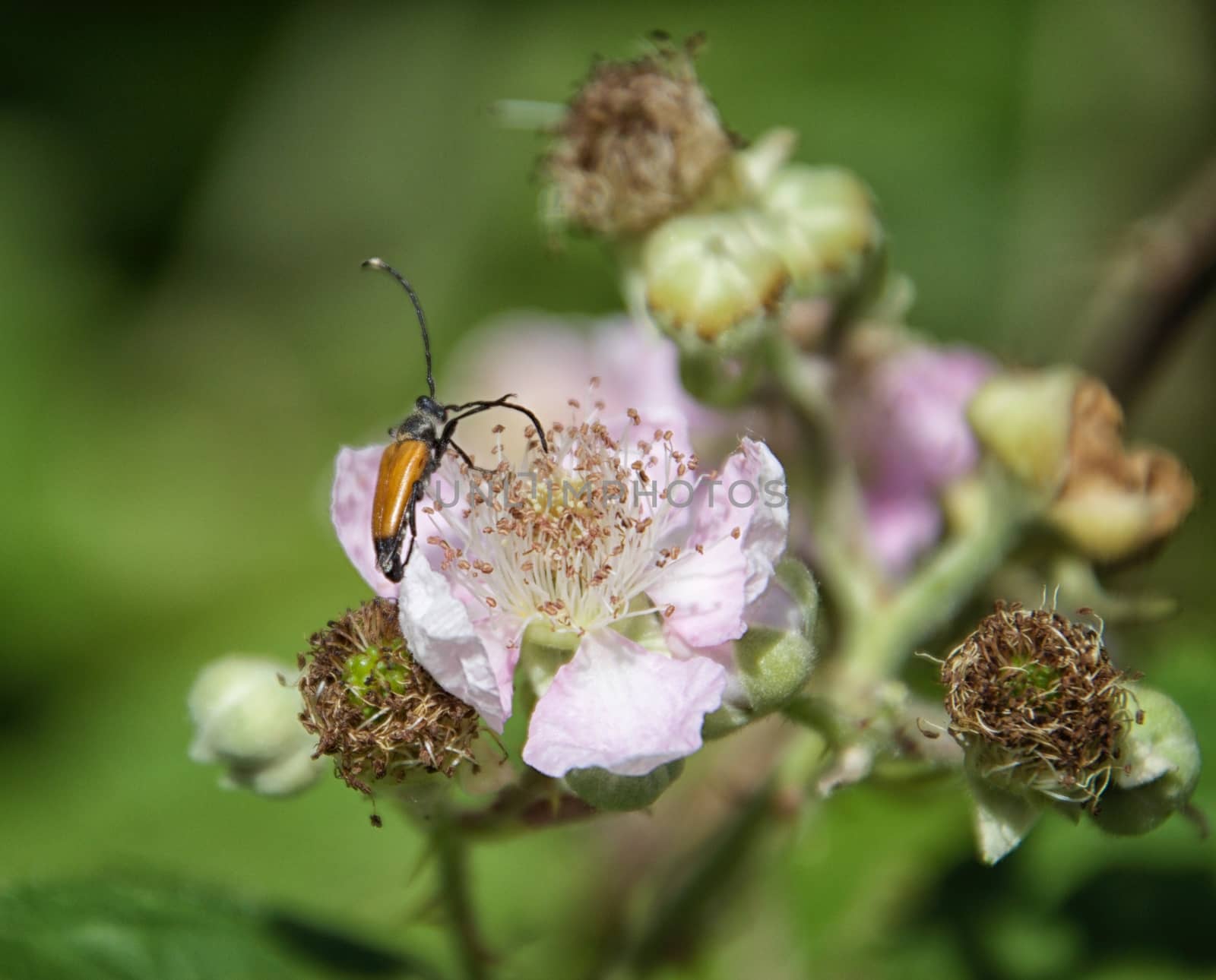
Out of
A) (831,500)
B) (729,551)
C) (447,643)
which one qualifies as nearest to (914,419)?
(831,500)

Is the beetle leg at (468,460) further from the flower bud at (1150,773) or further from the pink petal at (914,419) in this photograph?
the flower bud at (1150,773)

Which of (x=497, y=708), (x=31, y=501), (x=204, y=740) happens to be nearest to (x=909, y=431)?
(x=497, y=708)

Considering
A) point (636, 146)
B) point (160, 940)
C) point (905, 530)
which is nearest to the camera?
point (160, 940)

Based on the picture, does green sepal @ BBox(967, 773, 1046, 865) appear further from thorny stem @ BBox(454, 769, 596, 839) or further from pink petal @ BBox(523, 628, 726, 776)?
thorny stem @ BBox(454, 769, 596, 839)

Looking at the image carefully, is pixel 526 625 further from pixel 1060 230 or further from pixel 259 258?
pixel 259 258

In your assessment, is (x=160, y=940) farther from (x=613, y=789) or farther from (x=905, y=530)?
(x=905, y=530)

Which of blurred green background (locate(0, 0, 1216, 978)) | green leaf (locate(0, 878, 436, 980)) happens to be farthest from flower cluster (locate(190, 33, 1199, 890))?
blurred green background (locate(0, 0, 1216, 978))

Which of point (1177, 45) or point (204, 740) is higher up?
point (1177, 45)
